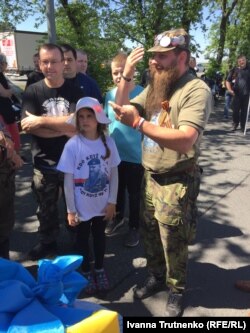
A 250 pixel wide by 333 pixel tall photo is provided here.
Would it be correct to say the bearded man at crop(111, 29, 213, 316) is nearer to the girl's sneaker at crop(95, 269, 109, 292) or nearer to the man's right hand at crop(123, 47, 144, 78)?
the man's right hand at crop(123, 47, 144, 78)

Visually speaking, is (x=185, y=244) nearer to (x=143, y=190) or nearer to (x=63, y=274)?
(x=143, y=190)

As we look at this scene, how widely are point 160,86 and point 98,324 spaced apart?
4.95 ft

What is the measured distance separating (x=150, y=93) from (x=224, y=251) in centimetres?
195

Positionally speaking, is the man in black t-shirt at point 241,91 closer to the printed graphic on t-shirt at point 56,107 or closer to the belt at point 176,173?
the printed graphic on t-shirt at point 56,107

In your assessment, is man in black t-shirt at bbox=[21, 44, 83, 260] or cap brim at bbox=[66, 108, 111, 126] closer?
cap brim at bbox=[66, 108, 111, 126]

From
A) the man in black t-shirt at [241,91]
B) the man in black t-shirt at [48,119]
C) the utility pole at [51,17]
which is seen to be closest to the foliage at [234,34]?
the man in black t-shirt at [241,91]

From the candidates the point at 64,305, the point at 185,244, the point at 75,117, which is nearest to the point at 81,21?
the point at 75,117

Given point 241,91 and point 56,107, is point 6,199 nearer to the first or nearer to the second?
point 56,107

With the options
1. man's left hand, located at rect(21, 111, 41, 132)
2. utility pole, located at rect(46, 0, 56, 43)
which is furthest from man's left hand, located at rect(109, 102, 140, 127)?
utility pole, located at rect(46, 0, 56, 43)

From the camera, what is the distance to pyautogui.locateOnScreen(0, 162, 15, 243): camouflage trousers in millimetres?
2621

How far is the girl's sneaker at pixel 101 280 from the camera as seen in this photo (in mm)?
2888

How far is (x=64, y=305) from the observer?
5.35 ft

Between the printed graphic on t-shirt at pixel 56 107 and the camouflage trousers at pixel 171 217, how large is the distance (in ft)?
2.97

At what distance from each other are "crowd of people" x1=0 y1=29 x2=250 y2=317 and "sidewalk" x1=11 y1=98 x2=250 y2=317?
155 millimetres
